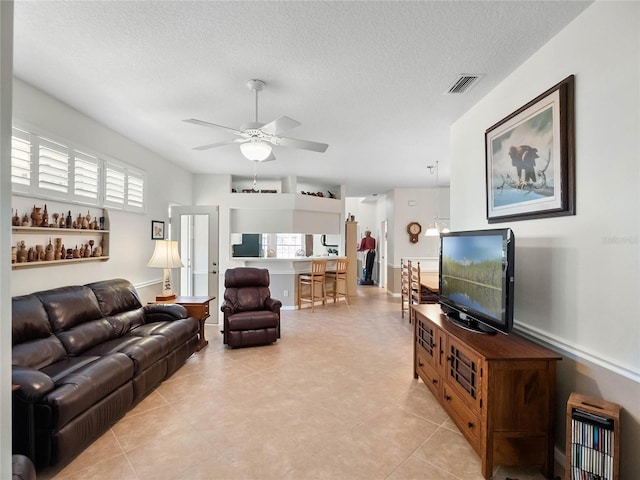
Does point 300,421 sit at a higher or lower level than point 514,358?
lower

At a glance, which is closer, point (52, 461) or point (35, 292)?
point (52, 461)

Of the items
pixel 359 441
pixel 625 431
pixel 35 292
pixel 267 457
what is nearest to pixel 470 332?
pixel 625 431

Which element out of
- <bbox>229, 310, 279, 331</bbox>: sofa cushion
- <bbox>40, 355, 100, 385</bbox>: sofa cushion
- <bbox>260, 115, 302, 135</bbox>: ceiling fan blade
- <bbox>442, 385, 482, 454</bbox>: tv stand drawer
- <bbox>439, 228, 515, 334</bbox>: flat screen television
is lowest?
<bbox>442, 385, 482, 454</bbox>: tv stand drawer

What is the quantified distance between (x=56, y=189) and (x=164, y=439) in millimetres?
2520

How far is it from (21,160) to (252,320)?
2843 millimetres

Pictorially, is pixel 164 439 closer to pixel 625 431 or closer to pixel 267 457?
pixel 267 457

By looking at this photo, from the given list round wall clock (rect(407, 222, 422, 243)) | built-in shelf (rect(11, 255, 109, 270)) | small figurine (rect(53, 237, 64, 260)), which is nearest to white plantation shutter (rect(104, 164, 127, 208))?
built-in shelf (rect(11, 255, 109, 270))

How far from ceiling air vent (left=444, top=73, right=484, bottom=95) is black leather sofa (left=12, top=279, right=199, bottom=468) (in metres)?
3.53

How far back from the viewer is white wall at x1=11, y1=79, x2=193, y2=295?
110 inches

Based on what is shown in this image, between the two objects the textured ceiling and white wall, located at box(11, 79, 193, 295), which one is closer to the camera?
the textured ceiling

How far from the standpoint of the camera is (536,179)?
221 cm

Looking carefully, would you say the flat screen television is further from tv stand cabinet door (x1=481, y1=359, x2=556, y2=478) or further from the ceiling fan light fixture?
the ceiling fan light fixture

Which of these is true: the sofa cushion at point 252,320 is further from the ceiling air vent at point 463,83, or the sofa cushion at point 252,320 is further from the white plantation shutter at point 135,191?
the ceiling air vent at point 463,83

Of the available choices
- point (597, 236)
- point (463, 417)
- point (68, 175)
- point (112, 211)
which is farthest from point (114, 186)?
point (597, 236)
